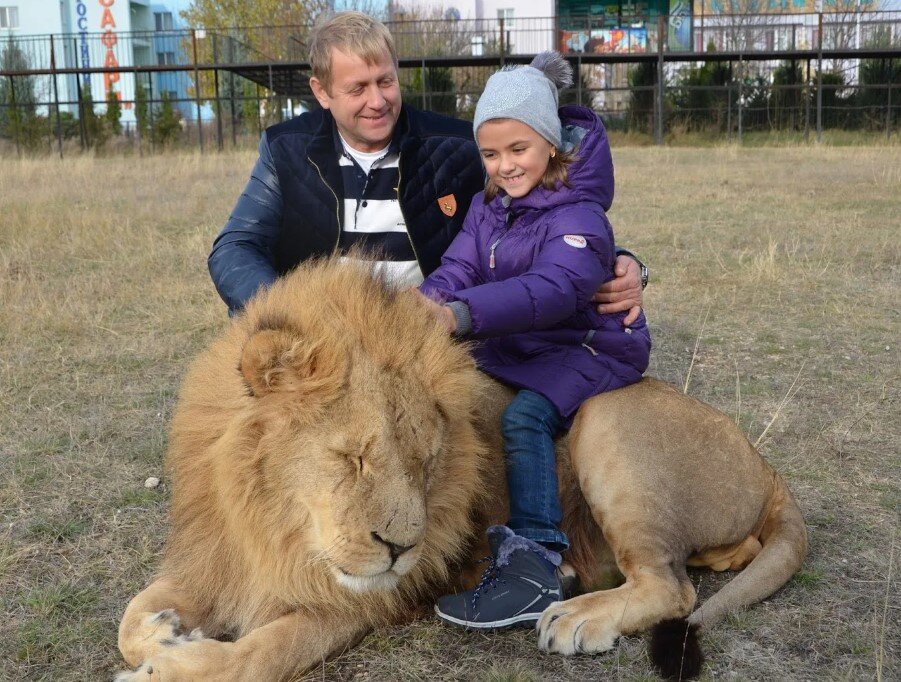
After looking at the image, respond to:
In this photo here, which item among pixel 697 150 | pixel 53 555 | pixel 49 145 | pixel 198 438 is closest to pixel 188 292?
pixel 53 555

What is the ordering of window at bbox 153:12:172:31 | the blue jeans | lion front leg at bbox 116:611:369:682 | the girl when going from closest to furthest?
1. lion front leg at bbox 116:611:369:682
2. the girl
3. the blue jeans
4. window at bbox 153:12:172:31

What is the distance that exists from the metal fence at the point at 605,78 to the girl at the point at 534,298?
19.9 m

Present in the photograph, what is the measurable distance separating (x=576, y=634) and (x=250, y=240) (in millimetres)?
1964

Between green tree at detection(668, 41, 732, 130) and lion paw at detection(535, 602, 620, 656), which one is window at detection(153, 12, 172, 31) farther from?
lion paw at detection(535, 602, 620, 656)

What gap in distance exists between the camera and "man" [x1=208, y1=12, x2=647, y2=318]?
365cm

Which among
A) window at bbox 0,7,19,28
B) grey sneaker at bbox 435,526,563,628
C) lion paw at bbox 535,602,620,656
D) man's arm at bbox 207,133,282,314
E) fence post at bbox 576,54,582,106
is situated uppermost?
window at bbox 0,7,19,28

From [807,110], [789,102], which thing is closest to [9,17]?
[789,102]

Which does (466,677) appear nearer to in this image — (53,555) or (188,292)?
(53,555)

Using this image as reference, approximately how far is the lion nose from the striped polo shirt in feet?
5.92

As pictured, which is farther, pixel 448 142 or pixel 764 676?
pixel 448 142

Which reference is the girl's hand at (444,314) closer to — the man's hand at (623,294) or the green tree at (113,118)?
the man's hand at (623,294)

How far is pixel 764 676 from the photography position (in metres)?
2.32

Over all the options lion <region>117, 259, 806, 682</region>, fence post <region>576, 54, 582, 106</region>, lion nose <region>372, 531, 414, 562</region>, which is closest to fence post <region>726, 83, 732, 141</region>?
fence post <region>576, 54, 582, 106</region>

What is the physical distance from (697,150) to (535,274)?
60.5ft
